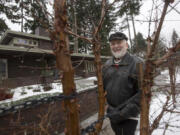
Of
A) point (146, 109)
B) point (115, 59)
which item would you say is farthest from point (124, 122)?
point (146, 109)

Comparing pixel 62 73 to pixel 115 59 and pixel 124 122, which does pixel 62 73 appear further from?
pixel 124 122

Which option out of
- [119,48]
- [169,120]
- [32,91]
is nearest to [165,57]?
[119,48]

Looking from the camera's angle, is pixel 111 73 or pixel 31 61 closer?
pixel 111 73

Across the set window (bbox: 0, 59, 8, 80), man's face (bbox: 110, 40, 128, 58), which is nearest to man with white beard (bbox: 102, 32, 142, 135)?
man's face (bbox: 110, 40, 128, 58)

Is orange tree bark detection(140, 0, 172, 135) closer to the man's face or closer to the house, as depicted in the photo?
the man's face

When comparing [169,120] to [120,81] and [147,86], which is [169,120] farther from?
[147,86]

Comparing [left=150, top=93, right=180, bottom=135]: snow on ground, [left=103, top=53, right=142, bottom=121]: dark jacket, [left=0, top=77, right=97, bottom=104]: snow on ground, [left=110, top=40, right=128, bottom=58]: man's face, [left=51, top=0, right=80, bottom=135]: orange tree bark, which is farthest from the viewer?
[left=0, top=77, right=97, bottom=104]: snow on ground

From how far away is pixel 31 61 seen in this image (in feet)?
35.0

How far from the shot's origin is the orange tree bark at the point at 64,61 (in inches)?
28.5

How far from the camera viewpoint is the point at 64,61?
74cm

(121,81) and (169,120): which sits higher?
(121,81)

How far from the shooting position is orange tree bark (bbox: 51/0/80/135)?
28.5 inches

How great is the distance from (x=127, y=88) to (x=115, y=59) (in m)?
0.52

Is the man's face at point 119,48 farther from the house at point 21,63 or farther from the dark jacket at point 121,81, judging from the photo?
the house at point 21,63
